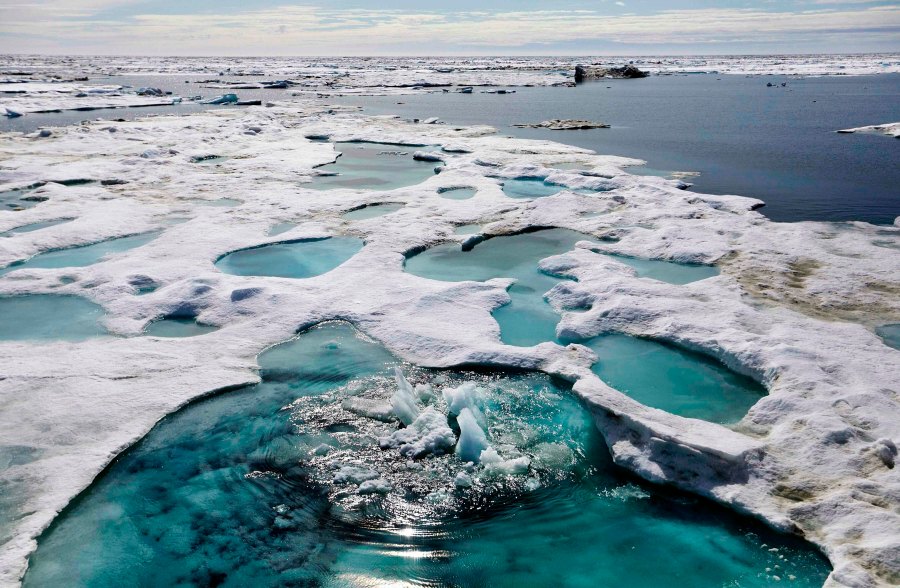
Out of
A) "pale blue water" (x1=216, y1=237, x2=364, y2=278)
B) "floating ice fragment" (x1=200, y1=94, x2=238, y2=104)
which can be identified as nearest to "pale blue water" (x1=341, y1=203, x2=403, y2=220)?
"pale blue water" (x1=216, y1=237, x2=364, y2=278)

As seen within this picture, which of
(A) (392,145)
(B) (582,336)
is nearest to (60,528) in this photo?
(B) (582,336)

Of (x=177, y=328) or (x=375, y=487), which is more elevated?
(x=177, y=328)

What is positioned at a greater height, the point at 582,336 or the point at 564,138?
the point at 564,138

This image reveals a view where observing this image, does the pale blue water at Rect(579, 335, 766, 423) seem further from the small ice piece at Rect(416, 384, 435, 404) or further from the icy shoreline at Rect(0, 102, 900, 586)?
the small ice piece at Rect(416, 384, 435, 404)

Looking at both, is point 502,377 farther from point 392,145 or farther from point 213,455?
point 392,145

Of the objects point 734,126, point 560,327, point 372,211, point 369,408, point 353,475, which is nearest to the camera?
point 353,475

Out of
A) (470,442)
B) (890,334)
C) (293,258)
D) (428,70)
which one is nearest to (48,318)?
(293,258)

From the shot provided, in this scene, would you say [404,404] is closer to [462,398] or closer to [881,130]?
[462,398]
